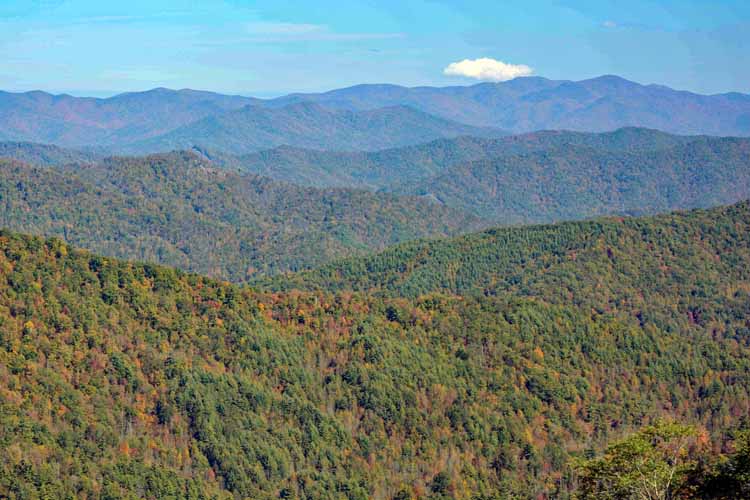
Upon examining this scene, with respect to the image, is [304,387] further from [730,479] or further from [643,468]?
[730,479]

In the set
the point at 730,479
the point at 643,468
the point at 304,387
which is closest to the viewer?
the point at 730,479

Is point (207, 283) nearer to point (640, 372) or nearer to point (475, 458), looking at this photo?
point (475, 458)

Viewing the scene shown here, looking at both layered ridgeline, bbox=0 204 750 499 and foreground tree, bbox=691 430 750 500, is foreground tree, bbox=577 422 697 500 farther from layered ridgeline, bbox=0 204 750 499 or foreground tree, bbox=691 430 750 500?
layered ridgeline, bbox=0 204 750 499

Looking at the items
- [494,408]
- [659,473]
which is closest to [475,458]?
[494,408]

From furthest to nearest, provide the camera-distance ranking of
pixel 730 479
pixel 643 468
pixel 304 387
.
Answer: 1. pixel 304 387
2. pixel 643 468
3. pixel 730 479

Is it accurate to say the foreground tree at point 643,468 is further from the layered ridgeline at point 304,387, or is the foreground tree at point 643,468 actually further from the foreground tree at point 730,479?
the layered ridgeline at point 304,387

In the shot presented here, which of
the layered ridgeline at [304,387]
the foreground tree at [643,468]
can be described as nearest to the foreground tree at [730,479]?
the foreground tree at [643,468]

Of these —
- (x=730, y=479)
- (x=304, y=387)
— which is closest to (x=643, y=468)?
(x=730, y=479)

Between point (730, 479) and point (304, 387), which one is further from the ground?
point (730, 479)
